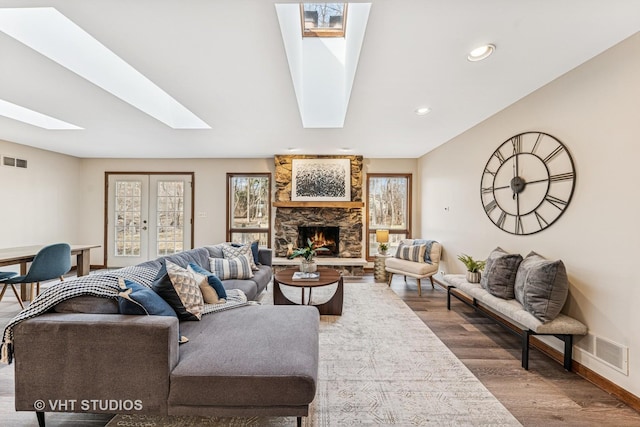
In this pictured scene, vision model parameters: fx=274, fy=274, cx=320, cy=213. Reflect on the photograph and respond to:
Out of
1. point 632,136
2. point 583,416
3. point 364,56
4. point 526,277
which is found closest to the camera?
point 583,416

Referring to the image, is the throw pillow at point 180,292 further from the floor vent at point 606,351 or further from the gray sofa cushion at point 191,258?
the floor vent at point 606,351

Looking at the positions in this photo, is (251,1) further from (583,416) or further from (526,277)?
(583,416)

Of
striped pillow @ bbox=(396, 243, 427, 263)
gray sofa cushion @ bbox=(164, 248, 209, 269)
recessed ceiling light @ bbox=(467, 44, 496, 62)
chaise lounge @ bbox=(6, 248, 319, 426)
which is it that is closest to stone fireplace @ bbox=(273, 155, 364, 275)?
striped pillow @ bbox=(396, 243, 427, 263)

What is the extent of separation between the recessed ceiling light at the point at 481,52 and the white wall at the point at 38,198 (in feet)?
22.1

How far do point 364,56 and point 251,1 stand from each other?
0.88 m

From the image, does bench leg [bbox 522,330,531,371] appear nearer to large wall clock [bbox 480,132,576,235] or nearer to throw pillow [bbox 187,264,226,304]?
large wall clock [bbox 480,132,576,235]

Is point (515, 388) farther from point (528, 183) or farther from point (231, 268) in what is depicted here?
point (231, 268)

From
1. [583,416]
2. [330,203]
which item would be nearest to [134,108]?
[330,203]

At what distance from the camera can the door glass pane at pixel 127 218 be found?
5.88 metres

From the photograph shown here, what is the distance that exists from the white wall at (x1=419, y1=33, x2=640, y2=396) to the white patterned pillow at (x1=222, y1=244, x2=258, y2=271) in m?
3.13

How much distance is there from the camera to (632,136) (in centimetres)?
184

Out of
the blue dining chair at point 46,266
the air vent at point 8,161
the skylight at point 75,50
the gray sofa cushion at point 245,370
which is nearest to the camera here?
the gray sofa cushion at point 245,370

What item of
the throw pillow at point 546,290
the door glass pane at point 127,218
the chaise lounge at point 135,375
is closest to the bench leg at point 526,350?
the throw pillow at point 546,290

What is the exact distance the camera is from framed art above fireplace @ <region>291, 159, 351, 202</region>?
556 cm
